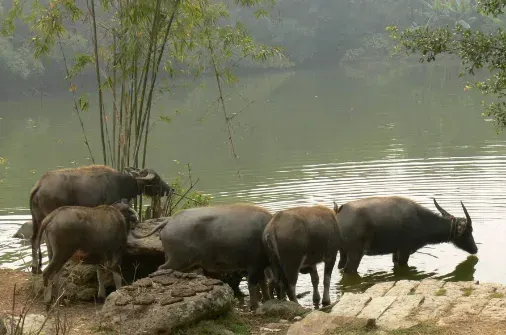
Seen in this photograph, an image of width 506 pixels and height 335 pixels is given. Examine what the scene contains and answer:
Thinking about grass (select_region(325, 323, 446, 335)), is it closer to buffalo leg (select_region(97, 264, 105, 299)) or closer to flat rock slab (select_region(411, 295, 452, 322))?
flat rock slab (select_region(411, 295, 452, 322))

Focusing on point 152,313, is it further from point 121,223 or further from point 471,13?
point 471,13

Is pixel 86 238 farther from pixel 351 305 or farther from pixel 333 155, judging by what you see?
pixel 333 155

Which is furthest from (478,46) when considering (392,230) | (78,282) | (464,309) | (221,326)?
(78,282)

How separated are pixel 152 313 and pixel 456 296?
9.92 feet

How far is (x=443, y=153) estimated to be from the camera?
2030 centimetres

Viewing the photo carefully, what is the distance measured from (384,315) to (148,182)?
14.8 ft

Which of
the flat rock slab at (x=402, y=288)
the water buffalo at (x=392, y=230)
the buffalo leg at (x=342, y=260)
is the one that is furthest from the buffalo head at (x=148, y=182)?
the flat rock slab at (x=402, y=288)

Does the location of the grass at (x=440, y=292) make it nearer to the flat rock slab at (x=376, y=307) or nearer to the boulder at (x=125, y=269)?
the flat rock slab at (x=376, y=307)

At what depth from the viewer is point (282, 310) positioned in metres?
7.96

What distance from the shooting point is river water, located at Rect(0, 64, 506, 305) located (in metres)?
12.3

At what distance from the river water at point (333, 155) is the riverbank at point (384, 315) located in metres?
1.54

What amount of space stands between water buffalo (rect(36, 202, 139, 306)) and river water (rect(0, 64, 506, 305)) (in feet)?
7.89

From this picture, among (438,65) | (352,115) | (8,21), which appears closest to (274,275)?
(8,21)

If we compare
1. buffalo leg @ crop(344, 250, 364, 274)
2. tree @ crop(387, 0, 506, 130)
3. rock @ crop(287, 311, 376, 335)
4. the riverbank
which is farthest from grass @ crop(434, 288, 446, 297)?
tree @ crop(387, 0, 506, 130)
